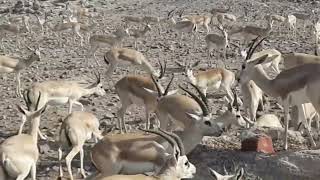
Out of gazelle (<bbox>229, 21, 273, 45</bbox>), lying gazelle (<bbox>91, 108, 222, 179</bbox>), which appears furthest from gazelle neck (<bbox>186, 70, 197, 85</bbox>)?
gazelle (<bbox>229, 21, 273, 45</bbox>)

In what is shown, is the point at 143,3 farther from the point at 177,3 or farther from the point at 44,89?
the point at 44,89

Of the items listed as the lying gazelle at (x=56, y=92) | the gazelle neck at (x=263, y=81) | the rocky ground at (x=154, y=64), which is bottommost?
the rocky ground at (x=154, y=64)

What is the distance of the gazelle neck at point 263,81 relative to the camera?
33.2 ft

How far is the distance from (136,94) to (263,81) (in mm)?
2107

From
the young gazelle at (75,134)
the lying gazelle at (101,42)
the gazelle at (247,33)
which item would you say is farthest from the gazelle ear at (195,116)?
the gazelle at (247,33)

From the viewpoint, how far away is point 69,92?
11977mm

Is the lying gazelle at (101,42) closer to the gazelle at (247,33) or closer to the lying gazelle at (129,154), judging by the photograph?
the gazelle at (247,33)

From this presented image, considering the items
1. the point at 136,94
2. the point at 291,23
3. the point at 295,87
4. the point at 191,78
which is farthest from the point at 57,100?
the point at 291,23

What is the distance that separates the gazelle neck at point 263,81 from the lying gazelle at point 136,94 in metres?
1.35

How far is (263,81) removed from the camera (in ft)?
33.9

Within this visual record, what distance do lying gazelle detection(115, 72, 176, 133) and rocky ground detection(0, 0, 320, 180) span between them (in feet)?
1.35

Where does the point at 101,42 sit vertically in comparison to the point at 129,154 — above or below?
below

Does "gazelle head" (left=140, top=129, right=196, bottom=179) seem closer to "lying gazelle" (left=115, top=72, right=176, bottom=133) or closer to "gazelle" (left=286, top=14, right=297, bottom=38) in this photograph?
"lying gazelle" (left=115, top=72, right=176, bottom=133)

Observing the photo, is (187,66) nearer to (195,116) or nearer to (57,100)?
(57,100)
